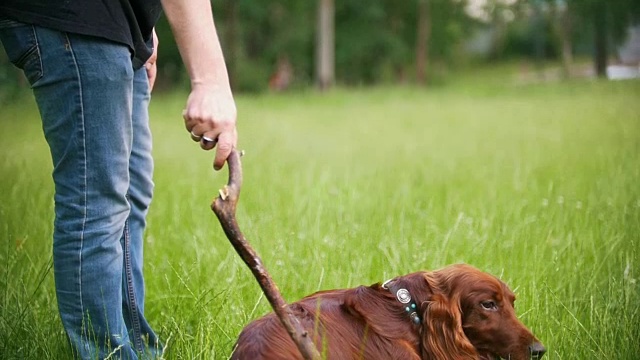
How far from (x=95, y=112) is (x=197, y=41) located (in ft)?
1.13

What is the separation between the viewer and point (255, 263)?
201 cm

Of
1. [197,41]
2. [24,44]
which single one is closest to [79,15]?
[24,44]

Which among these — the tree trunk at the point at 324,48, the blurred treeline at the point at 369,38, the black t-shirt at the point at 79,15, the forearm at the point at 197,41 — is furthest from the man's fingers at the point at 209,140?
the blurred treeline at the point at 369,38

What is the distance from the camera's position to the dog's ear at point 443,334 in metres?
2.28

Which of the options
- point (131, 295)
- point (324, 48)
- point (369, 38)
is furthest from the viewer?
point (369, 38)

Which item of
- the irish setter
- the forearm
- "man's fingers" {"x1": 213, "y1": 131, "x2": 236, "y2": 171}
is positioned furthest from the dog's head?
the forearm

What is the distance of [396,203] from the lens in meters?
5.54

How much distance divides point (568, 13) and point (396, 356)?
85.8 ft

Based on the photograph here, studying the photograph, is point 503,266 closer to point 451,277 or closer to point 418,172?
point 451,277

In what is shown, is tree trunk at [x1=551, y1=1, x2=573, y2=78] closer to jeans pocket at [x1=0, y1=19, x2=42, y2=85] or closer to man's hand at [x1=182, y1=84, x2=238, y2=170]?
man's hand at [x1=182, y1=84, x2=238, y2=170]

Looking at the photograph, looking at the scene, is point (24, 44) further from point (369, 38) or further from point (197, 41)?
point (369, 38)

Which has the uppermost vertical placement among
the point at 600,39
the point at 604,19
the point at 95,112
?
the point at 95,112

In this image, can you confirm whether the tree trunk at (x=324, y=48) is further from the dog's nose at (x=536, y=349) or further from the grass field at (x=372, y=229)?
the dog's nose at (x=536, y=349)

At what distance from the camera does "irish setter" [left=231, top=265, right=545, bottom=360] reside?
2.17 meters
